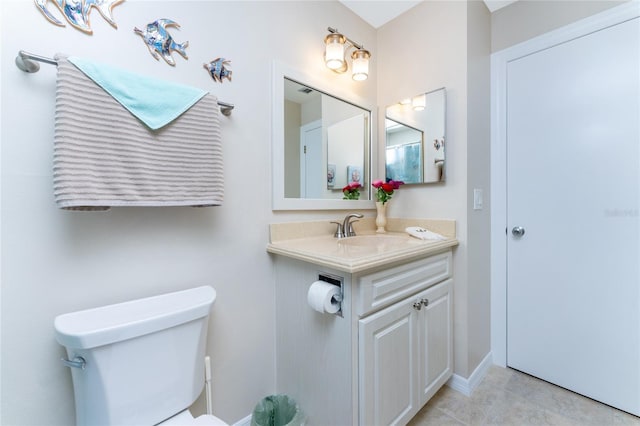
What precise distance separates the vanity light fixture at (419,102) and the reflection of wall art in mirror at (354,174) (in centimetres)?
51

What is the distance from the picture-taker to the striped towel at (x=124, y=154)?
75 centimetres

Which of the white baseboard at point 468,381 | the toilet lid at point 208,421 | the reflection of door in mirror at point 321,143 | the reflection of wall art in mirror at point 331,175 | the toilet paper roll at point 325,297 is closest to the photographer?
the toilet lid at point 208,421

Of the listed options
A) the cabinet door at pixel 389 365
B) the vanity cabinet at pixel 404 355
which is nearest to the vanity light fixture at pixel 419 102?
the vanity cabinet at pixel 404 355

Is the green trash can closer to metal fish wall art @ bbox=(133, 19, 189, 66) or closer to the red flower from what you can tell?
the red flower

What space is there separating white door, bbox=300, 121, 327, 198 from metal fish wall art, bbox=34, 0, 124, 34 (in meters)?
0.86

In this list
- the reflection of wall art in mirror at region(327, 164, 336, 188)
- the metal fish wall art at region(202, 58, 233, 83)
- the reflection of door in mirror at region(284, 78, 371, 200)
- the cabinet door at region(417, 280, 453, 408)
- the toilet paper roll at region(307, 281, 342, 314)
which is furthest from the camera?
the reflection of wall art in mirror at region(327, 164, 336, 188)

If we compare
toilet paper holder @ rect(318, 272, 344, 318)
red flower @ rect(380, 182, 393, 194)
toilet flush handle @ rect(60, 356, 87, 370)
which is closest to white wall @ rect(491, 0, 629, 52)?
red flower @ rect(380, 182, 393, 194)

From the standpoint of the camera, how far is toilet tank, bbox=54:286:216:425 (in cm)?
74

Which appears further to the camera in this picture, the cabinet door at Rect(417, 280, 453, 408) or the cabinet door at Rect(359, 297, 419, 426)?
the cabinet door at Rect(417, 280, 453, 408)

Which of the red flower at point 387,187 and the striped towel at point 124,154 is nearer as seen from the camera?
the striped towel at point 124,154

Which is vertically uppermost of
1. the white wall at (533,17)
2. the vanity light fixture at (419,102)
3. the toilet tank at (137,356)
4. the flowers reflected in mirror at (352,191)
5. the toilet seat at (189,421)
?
the white wall at (533,17)

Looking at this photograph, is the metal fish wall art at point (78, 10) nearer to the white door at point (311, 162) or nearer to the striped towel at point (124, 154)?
the striped towel at point (124, 154)

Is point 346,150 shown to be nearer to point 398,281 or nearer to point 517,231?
point 398,281

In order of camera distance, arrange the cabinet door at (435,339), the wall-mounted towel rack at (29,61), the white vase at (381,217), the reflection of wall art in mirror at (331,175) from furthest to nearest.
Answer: the white vase at (381,217)
the reflection of wall art in mirror at (331,175)
the cabinet door at (435,339)
the wall-mounted towel rack at (29,61)
